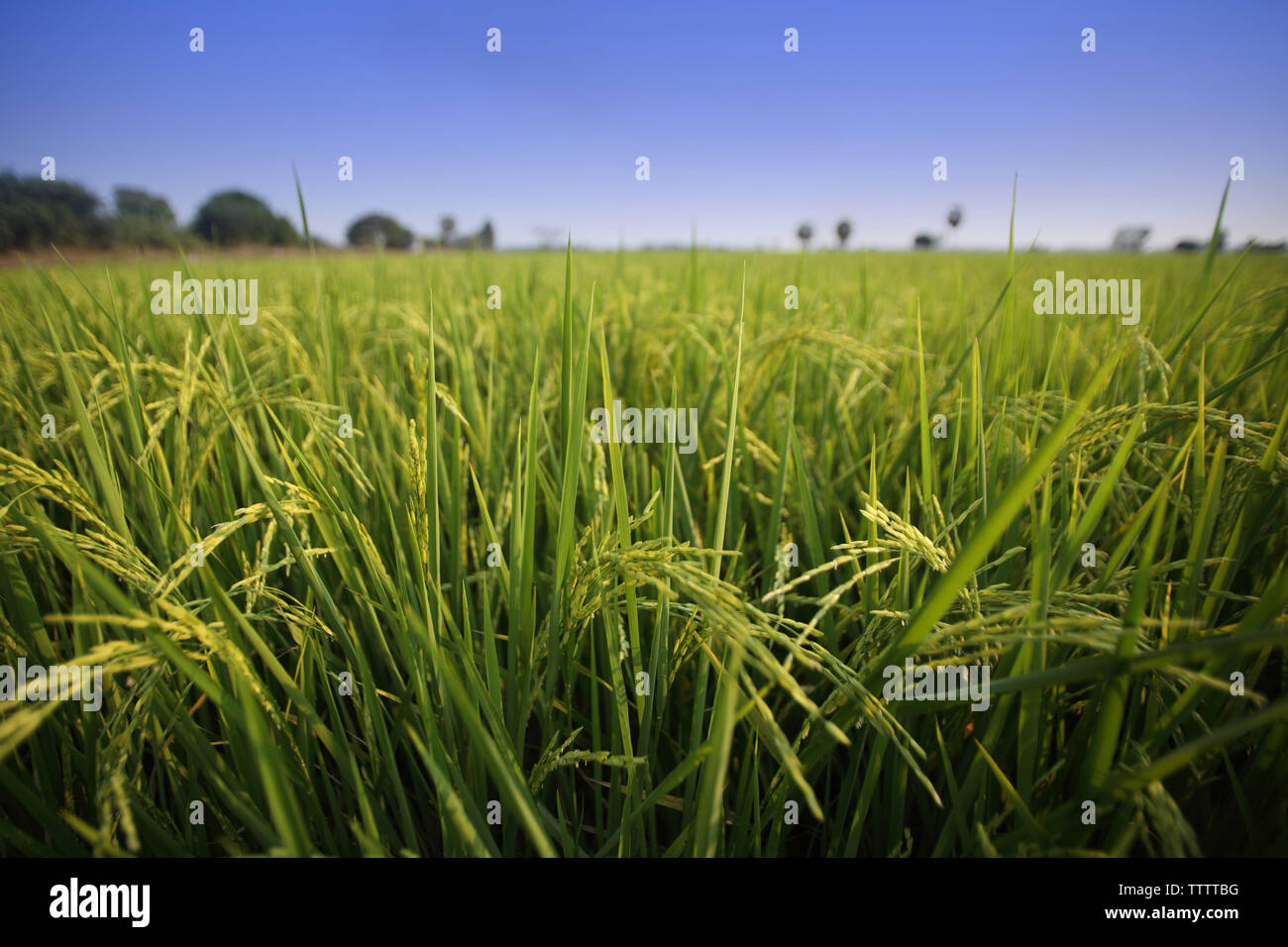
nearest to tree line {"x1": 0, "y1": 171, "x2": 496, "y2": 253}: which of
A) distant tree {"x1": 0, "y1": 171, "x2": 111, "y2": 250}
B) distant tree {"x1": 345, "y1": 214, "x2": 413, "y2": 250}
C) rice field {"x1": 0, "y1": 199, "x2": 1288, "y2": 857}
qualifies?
distant tree {"x1": 0, "y1": 171, "x2": 111, "y2": 250}

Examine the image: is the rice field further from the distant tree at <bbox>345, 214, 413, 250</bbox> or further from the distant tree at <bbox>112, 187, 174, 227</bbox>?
the distant tree at <bbox>345, 214, 413, 250</bbox>

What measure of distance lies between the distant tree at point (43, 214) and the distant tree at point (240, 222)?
729 mm

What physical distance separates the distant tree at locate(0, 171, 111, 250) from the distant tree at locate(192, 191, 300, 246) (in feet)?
2.39

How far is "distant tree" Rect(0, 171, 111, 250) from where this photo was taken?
331 centimetres

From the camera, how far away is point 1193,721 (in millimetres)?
738

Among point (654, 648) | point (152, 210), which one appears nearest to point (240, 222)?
point (152, 210)

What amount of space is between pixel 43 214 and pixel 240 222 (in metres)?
3.54

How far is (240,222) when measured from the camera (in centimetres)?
738

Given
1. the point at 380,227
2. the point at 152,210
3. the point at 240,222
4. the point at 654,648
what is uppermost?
the point at 380,227

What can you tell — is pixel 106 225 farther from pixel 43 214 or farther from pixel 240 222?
pixel 43 214

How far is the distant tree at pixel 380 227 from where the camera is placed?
77.3ft

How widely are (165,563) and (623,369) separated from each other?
4.38 ft
